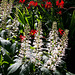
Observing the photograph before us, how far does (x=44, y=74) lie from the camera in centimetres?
173

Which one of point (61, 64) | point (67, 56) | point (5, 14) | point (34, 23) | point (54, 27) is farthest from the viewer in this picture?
point (34, 23)

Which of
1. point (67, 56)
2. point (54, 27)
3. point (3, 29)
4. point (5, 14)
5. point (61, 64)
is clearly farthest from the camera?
point (67, 56)

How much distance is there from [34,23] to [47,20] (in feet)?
1.34

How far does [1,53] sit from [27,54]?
74 cm

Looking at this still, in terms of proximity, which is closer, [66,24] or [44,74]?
[44,74]

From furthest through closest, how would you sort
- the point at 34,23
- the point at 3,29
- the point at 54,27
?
the point at 34,23, the point at 3,29, the point at 54,27

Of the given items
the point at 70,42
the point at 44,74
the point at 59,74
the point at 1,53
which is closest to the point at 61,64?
the point at 59,74

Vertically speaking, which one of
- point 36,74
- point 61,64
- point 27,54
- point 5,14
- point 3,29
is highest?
point 5,14

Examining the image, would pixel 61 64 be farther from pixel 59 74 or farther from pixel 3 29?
pixel 3 29

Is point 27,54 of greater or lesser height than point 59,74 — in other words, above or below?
above

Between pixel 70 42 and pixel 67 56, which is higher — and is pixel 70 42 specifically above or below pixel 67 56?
above

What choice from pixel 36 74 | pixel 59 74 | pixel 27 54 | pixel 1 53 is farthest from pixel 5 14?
pixel 59 74

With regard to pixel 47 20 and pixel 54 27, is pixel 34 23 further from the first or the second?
pixel 54 27

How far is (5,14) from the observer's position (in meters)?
2.42
